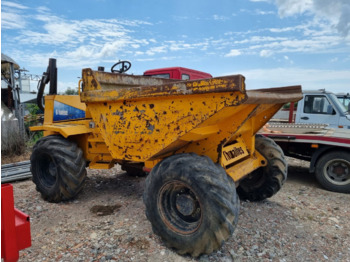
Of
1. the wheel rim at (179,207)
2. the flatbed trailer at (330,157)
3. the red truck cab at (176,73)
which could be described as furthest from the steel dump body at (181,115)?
the red truck cab at (176,73)

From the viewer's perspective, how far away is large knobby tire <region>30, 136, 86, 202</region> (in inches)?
152

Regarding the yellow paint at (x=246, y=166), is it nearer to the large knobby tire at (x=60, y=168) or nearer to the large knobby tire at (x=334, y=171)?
the large knobby tire at (x=334, y=171)

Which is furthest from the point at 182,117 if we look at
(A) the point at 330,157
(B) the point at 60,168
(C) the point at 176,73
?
(C) the point at 176,73

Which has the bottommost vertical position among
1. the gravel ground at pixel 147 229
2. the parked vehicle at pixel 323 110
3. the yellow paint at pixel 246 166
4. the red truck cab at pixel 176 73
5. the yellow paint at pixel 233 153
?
the gravel ground at pixel 147 229

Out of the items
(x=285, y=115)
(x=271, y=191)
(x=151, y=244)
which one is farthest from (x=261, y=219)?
(x=285, y=115)

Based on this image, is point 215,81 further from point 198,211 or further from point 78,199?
point 78,199

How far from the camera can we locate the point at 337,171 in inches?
195

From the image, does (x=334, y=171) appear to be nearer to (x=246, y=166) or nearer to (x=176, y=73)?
(x=246, y=166)

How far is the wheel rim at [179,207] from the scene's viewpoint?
2.73m

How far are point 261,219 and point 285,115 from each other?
8075mm

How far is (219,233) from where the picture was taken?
2467 millimetres

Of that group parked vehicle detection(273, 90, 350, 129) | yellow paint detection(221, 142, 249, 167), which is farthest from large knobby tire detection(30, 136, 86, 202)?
parked vehicle detection(273, 90, 350, 129)

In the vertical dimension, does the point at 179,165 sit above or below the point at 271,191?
above

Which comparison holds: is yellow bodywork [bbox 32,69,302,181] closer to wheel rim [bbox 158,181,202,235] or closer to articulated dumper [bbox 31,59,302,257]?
articulated dumper [bbox 31,59,302,257]
